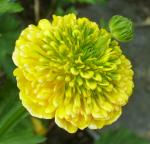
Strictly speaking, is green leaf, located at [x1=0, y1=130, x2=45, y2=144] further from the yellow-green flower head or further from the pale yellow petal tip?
the pale yellow petal tip

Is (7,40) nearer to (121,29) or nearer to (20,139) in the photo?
(20,139)

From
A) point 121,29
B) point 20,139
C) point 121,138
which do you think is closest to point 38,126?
point 121,138

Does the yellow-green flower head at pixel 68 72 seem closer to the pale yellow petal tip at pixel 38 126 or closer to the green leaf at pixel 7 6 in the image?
the green leaf at pixel 7 6

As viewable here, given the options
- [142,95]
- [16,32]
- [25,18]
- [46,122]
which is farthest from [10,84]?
[142,95]

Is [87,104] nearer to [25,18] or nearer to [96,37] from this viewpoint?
[96,37]

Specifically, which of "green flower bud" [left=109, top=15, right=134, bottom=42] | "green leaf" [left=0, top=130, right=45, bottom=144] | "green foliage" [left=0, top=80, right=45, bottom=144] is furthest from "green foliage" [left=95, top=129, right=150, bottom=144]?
"green flower bud" [left=109, top=15, right=134, bottom=42]
